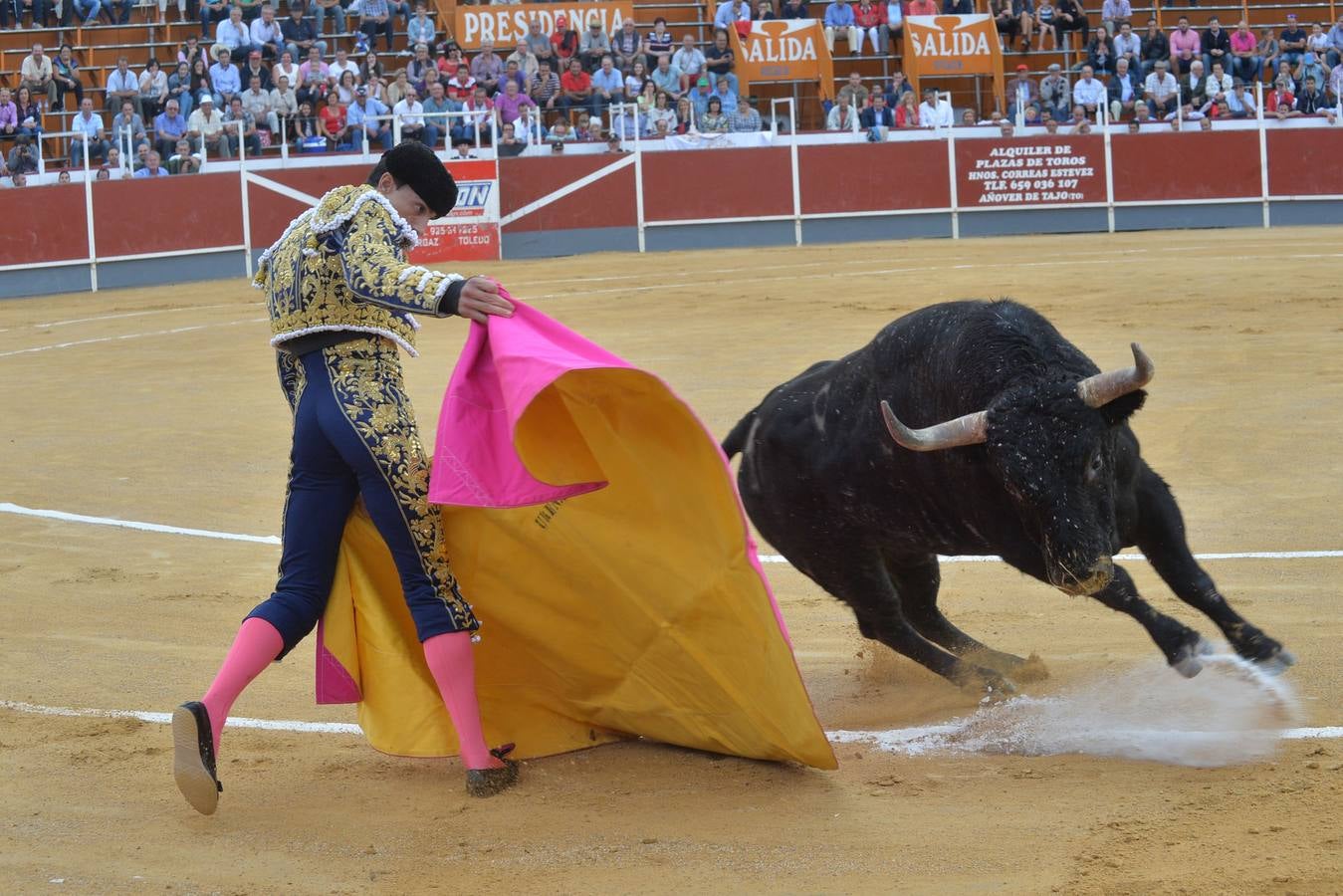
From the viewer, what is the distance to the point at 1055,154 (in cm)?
1731

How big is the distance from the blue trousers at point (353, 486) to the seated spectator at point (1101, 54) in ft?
56.3

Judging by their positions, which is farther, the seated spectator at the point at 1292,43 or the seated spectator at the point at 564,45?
the seated spectator at the point at 1292,43

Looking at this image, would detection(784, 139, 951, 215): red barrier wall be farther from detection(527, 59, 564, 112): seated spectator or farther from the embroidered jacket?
the embroidered jacket

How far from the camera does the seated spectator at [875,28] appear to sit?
779 inches

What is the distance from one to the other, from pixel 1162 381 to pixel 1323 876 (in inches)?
240

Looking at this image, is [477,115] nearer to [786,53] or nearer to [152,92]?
[152,92]

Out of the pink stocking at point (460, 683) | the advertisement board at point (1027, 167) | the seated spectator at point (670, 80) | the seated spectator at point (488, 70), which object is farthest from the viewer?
the seated spectator at point (670, 80)

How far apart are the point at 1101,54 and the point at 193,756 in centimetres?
1786

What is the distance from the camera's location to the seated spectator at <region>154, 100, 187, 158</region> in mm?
16312

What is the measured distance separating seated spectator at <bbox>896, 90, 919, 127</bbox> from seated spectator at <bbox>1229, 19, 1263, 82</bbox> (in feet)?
12.7

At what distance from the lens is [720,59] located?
61.9ft

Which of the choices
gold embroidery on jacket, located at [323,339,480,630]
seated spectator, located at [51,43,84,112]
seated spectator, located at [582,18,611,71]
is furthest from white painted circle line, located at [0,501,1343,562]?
seated spectator, located at [582,18,611,71]

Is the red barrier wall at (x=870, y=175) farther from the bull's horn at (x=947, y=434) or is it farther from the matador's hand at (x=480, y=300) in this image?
the matador's hand at (x=480, y=300)

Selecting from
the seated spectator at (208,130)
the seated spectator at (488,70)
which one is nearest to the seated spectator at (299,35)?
the seated spectator at (488,70)
